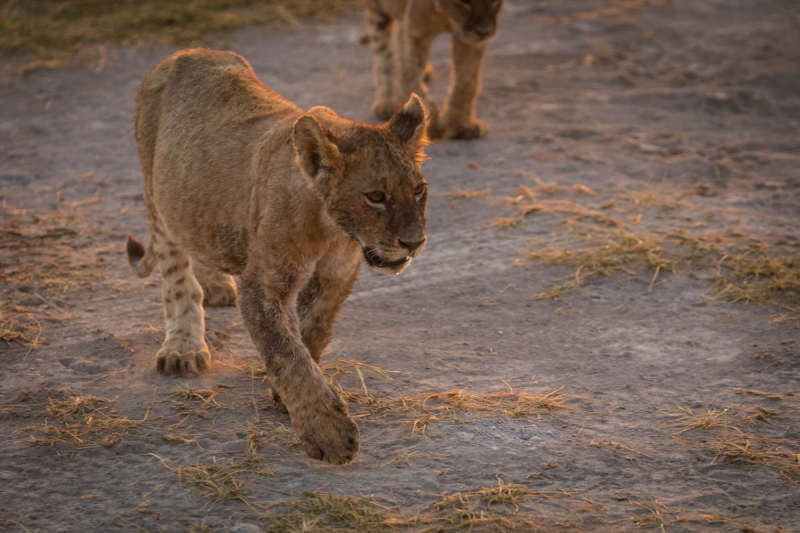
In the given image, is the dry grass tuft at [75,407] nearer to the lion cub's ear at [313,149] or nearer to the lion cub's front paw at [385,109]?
the lion cub's ear at [313,149]

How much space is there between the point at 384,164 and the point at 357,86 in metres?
6.03

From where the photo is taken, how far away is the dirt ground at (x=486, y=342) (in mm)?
3344

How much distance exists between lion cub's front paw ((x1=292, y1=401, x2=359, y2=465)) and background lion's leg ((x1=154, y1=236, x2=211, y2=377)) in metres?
1.23

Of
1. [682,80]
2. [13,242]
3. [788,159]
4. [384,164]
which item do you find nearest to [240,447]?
[384,164]

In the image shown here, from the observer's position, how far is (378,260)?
3504 millimetres

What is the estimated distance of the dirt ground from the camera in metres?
3.34

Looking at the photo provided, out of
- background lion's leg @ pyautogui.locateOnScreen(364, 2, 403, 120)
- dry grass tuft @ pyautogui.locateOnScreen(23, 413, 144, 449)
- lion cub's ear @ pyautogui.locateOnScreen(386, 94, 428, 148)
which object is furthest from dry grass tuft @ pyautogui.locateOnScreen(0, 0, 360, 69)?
lion cub's ear @ pyautogui.locateOnScreen(386, 94, 428, 148)

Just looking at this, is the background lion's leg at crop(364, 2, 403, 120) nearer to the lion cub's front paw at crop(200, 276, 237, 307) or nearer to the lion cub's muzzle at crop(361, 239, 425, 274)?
the lion cub's front paw at crop(200, 276, 237, 307)

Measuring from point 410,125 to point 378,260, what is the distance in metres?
0.60

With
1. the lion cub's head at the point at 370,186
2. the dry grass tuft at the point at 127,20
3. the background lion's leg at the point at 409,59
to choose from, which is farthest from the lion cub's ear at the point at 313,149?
the dry grass tuft at the point at 127,20

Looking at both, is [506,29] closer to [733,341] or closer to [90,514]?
[733,341]

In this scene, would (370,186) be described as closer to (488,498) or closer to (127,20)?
(488,498)

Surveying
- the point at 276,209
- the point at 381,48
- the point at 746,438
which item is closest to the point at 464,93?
the point at 381,48

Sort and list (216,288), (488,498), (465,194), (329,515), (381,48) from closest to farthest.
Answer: (329,515)
(488,498)
(216,288)
(465,194)
(381,48)
